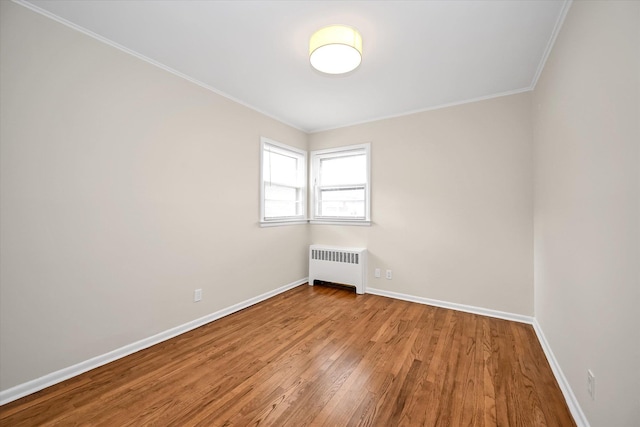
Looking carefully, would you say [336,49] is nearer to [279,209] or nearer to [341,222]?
[279,209]

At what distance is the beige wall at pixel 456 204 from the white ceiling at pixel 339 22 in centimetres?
45

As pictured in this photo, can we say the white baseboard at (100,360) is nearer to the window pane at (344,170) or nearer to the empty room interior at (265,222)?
the empty room interior at (265,222)

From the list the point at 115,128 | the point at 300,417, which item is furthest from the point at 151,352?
the point at 115,128

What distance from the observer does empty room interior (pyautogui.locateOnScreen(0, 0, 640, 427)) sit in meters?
1.49

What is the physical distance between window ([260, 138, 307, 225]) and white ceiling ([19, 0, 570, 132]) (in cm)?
90

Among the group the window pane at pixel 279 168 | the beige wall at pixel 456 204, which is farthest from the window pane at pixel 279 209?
the beige wall at pixel 456 204

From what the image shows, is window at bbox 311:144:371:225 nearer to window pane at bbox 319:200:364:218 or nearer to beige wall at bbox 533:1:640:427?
window pane at bbox 319:200:364:218

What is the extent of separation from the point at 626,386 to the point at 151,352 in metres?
3.02

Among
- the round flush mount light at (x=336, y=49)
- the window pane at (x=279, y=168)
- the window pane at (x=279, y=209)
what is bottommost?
the window pane at (x=279, y=209)

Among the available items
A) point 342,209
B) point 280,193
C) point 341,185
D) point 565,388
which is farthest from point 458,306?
point 280,193

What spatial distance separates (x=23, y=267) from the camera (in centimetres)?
172

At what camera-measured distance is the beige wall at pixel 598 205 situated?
1.04m

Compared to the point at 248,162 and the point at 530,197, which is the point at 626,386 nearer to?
the point at 530,197

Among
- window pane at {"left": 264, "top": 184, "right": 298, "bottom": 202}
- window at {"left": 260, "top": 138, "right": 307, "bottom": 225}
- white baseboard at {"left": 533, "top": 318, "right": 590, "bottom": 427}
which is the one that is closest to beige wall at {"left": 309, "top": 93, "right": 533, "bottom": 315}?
white baseboard at {"left": 533, "top": 318, "right": 590, "bottom": 427}
